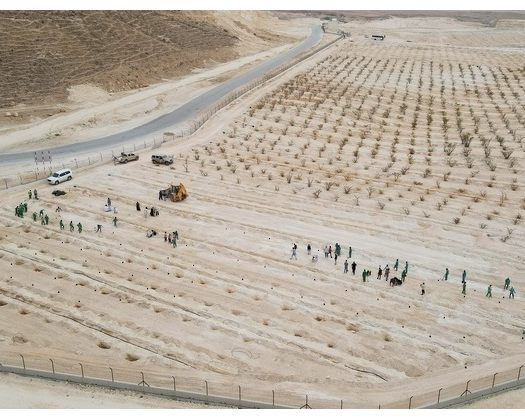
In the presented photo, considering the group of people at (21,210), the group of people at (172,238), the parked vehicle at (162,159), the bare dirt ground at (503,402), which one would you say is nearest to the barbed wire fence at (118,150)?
the parked vehicle at (162,159)

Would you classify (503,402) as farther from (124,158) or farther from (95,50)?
(95,50)

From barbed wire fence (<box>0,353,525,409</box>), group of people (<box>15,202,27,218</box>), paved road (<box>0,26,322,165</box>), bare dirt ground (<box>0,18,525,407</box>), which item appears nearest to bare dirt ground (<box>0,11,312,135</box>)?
paved road (<box>0,26,322,165</box>)

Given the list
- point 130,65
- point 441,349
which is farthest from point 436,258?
point 130,65

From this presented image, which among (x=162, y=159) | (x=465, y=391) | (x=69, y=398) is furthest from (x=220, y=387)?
(x=162, y=159)

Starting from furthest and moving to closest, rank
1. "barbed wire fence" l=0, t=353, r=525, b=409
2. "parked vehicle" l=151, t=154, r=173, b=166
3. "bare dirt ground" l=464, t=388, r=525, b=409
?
"parked vehicle" l=151, t=154, r=173, b=166 → "barbed wire fence" l=0, t=353, r=525, b=409 → "bare dirt ground" l=464, t=388, r=525, b=409

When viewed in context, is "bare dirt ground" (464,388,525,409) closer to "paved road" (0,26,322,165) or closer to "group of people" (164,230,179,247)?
"group of people" (164,230,179,247)

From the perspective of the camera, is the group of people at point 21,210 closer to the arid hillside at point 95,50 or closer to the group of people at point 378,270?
the group of people at point 378,270
